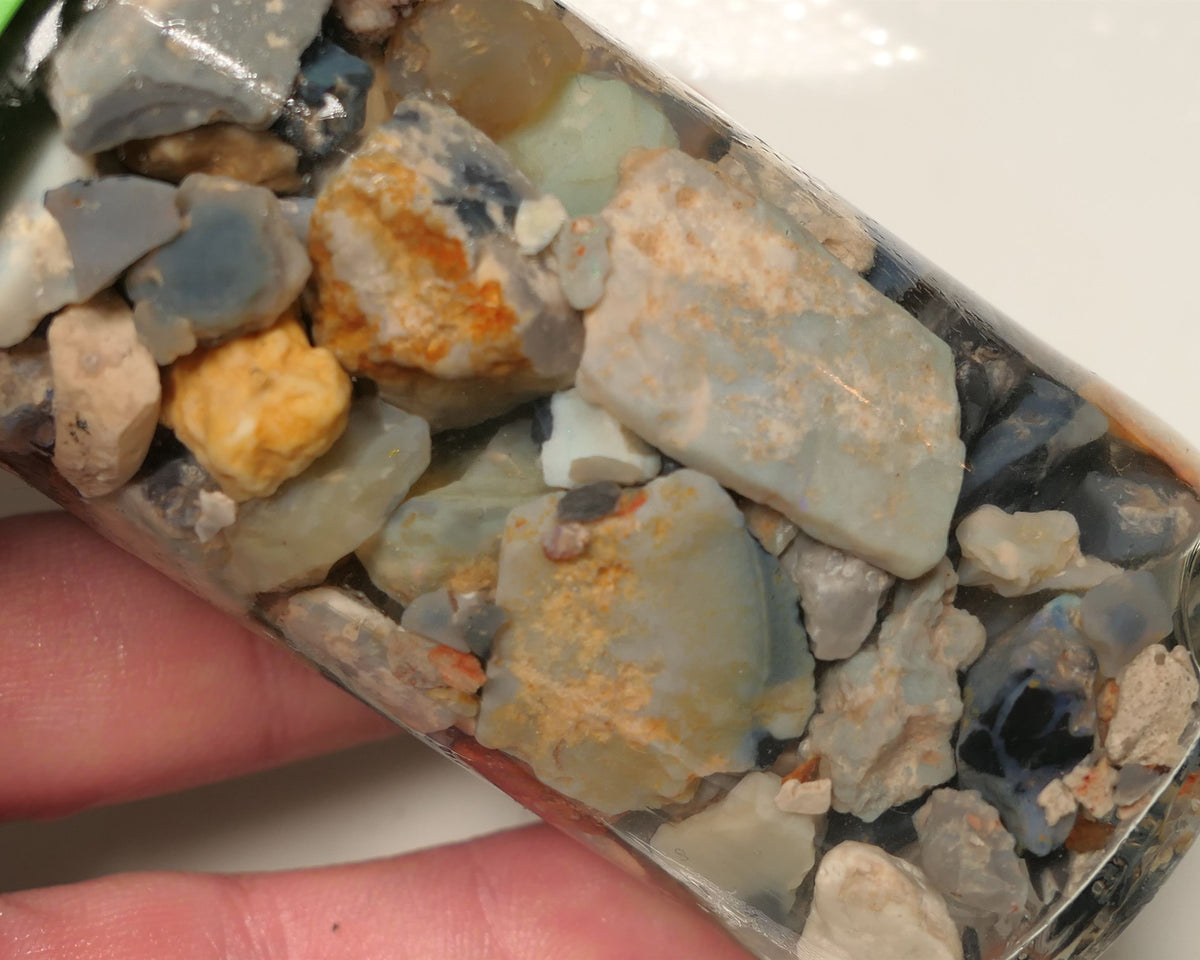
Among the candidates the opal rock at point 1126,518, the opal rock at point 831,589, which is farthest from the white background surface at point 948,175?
the opal rock at point 831,589

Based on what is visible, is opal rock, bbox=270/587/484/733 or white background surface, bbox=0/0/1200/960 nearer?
opal rock, bbox=270/587/484/733

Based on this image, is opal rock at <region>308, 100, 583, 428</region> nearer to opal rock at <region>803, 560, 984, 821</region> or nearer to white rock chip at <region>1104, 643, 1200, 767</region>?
opal rock at <region>803, 560, 984, 821</region>

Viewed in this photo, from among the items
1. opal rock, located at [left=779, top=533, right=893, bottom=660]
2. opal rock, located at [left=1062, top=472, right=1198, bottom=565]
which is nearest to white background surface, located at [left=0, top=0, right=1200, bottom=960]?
opal rock, located at [left=1062, top=472, right=1198, bottom=565]

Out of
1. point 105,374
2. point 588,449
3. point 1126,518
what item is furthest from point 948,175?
point 105,374

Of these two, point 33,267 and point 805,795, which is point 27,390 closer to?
point 33,267

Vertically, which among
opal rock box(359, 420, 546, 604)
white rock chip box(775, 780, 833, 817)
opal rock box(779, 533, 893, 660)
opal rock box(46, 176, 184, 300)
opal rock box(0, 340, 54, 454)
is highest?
opal rock box(779, 533, 893, 660)

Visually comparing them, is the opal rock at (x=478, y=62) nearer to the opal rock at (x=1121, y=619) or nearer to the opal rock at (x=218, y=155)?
the opal rock at (x=218, y=155)

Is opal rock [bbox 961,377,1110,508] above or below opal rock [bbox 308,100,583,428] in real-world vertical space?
above
